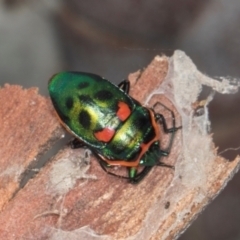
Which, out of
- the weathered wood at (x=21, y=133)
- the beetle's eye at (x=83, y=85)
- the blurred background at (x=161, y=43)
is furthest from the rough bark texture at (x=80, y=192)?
the blurred background at (x=161, y=43)

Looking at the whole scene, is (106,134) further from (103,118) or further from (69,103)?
(69,103)

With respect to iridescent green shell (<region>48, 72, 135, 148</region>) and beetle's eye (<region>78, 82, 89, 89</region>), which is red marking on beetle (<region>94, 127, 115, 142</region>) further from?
beetle's eye (<region>78, 82, 89, 89</region>)

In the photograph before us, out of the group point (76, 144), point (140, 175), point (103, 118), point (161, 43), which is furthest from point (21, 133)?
point (161, 43)

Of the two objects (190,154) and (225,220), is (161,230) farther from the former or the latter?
(225,220)

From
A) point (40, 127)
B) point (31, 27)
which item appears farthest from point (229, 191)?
point (31, 27)

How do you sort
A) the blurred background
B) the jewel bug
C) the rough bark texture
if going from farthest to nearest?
the blurred background, the jewel bug, the rough bark texture

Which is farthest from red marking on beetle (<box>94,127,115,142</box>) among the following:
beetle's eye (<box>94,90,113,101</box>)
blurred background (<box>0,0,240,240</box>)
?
blurred background (<box>0,0,240,240</box>)
